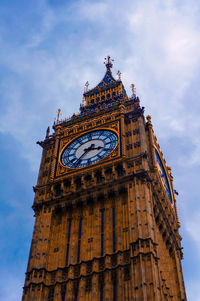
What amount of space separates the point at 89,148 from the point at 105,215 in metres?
8.55

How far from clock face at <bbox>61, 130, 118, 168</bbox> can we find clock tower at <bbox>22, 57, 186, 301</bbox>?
3.9 inches

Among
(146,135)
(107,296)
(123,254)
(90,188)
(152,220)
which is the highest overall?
(146,135)

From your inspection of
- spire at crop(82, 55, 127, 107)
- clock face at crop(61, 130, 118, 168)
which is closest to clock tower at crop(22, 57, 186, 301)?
clock face at crop(61, 130, 118, 168)

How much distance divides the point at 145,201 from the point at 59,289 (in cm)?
901

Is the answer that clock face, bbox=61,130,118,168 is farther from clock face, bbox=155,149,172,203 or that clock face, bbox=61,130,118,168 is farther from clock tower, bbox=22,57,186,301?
clock face, bbox=155,149,172,203

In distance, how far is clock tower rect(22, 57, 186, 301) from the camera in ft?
120

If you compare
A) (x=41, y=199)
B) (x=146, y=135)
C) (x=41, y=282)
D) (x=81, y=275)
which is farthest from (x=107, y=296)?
(x=146, y=135)

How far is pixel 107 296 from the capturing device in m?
35.1

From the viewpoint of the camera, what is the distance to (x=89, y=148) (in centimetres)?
4838

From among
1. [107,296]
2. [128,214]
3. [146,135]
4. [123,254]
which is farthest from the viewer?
[146,135]

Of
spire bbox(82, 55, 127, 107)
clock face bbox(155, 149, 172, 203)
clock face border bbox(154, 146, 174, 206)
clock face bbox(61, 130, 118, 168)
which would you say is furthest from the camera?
spire bbox(82, 55, 127, 107)

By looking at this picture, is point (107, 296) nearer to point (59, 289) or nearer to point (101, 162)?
point (59, 289)

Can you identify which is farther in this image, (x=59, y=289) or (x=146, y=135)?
(x=146, y=135)

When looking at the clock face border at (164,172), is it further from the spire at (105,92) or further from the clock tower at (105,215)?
the spire at (105,92)
